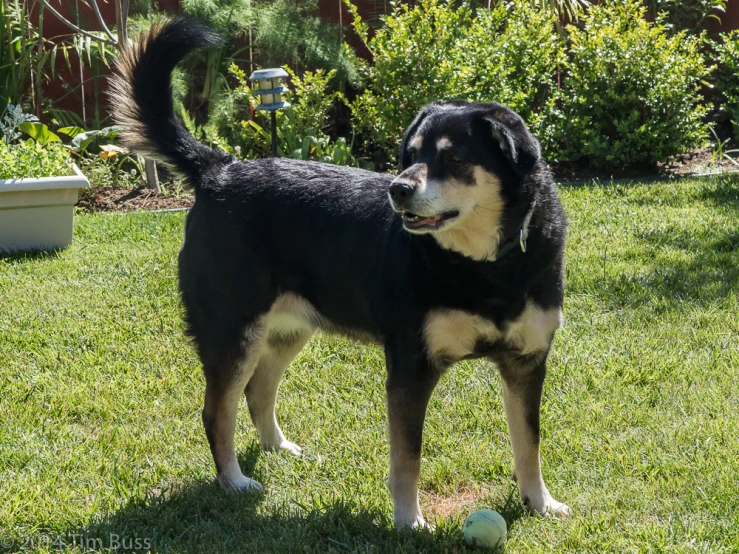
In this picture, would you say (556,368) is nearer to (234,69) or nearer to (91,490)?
(91,490)

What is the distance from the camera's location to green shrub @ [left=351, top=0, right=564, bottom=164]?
774 cm

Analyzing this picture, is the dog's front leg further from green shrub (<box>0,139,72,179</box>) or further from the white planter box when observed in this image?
green shrub (<box>0,139,72,179</box>)

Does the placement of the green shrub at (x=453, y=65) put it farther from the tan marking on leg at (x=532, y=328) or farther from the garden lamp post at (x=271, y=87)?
the tan marking on leg at (x=532, y=328)

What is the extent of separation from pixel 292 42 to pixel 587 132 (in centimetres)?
326

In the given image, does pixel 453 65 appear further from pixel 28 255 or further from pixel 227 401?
pixel 227 401

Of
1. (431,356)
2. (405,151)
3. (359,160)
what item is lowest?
(359,160)

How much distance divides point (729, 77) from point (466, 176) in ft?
23.4

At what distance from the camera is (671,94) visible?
7.86 metres

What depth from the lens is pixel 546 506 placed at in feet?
10.7

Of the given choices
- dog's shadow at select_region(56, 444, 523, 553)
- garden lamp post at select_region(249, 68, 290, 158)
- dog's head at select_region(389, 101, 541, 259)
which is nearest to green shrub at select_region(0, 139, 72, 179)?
garden lamp post at select_region(249, 68, 290, 158)

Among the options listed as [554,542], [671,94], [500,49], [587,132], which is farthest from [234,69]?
[554,542]

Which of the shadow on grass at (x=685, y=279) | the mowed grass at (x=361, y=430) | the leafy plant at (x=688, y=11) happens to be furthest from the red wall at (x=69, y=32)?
the shadow on grass at (x=685, y=279)

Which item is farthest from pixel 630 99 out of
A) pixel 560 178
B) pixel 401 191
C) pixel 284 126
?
pixel 401 191

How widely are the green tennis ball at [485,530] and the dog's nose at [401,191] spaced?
46.1 inches
